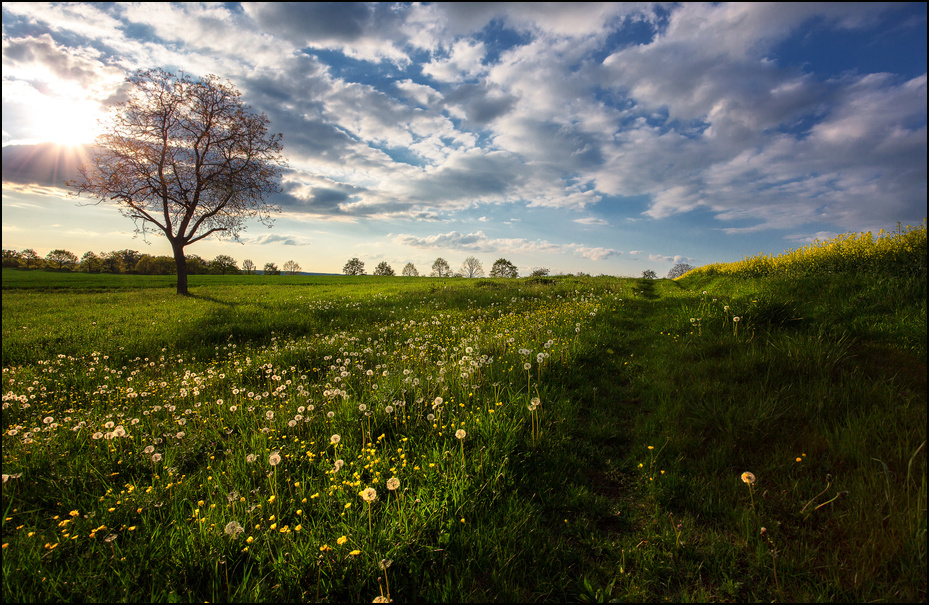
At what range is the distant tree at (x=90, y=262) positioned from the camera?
196 ft

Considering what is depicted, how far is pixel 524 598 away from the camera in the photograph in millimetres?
2145

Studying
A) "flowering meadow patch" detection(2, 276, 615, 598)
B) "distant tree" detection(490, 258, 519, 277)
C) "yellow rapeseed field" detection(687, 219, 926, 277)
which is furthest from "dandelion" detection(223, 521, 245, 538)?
"distant tree" detection(490, 258, 519, 277)

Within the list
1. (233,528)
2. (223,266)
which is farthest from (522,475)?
(223,266)

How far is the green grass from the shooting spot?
2230mm

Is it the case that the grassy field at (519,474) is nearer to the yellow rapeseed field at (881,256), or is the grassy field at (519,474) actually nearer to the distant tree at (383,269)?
the yellow rapeseed field at (881,256)

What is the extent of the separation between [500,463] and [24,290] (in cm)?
3820

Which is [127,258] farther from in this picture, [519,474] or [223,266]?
[519,474]

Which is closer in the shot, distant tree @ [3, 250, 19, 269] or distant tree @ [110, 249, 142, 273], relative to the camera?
distant tree @ [3, 250, 19, 269]

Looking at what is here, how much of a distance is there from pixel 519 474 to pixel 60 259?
9507 centimetres

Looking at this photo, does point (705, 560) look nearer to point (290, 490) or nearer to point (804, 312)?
point (290, 490)

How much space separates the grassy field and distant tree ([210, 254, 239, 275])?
68963mm

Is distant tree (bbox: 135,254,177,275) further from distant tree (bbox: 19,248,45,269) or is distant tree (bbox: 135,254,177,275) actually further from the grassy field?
the grassy field

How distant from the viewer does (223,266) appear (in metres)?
67.9

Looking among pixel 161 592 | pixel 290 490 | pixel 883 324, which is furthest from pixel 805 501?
pixel 161 592
